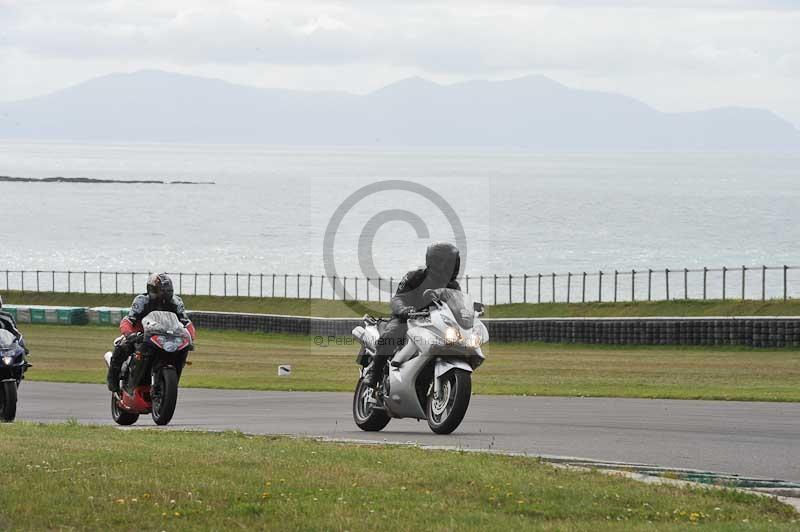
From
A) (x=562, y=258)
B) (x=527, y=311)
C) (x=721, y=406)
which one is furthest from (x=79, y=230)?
(x=721, y=406)

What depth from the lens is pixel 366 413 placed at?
1662 cm

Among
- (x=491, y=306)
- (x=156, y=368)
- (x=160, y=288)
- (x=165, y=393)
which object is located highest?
(x=160, y=288)

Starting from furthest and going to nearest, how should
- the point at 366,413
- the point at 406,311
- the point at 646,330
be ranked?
the point at 646,330, the point at 366,413, the point at 406,311

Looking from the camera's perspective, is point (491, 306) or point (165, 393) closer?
point (165, 393)

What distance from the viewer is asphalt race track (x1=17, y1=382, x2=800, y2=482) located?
43.7 feet

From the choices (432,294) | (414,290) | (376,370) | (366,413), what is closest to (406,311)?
(414,290)

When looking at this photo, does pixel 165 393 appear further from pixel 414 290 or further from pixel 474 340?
pixel 474 340

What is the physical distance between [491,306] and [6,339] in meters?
46.6

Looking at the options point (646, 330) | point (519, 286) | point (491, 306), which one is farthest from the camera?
point (519, 286)

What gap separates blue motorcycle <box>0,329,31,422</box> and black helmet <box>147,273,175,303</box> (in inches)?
68.0

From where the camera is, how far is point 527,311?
5909cm

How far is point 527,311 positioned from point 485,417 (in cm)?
4079

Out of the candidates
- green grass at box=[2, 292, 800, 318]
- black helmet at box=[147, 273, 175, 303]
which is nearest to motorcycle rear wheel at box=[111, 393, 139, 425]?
black helmet at box=[147, 273, 175, 303]

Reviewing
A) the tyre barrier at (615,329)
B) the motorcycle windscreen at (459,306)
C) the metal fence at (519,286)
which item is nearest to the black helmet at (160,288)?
the motorcycle windscreen at (459,306)
